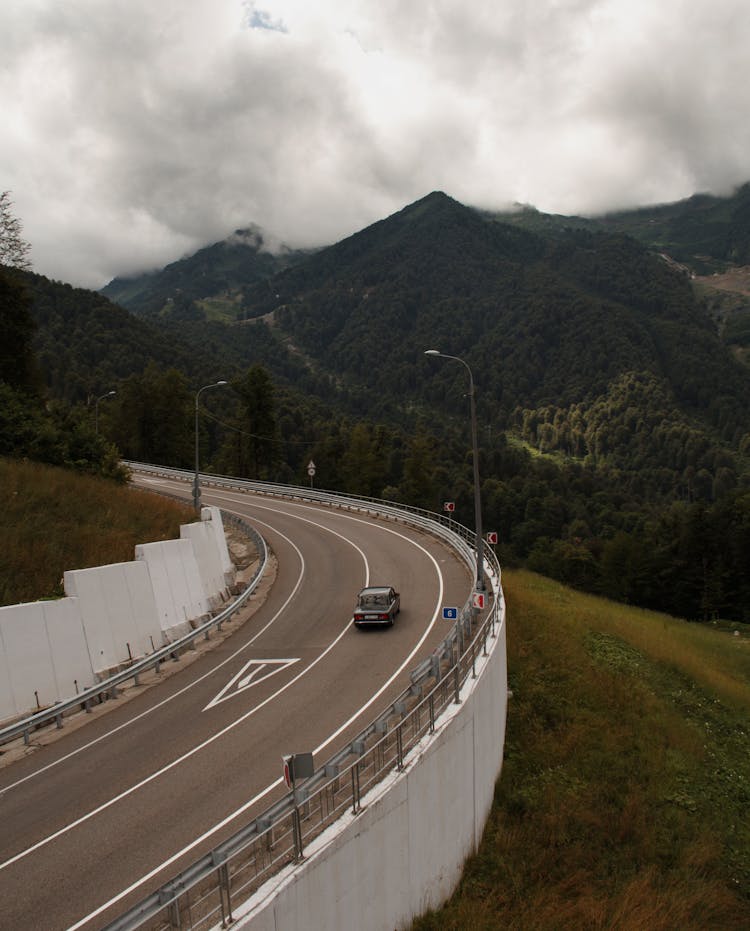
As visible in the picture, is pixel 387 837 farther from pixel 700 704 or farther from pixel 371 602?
pixel 700 704

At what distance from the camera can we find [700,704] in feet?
80.5

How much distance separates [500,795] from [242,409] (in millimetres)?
59434

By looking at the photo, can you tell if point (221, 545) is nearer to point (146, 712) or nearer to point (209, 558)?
point (209, 558)

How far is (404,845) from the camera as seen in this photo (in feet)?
38.5

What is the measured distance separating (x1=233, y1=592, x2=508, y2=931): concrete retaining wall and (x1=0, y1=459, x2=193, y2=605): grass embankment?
35.1 feet

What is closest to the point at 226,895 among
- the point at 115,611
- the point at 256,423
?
the point at 115,611

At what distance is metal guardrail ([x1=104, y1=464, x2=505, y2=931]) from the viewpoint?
7.90 meters

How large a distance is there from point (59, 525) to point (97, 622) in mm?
4901

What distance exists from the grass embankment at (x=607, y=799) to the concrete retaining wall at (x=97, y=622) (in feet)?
31.3

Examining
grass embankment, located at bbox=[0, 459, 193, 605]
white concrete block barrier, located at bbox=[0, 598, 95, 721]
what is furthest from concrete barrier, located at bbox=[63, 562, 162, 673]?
grass embankment, located at bbox=[0, 459, 193, 605]

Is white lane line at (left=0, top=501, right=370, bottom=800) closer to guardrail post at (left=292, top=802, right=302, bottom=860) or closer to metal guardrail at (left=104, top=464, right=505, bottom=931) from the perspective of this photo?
metal guardrail at (left=104, top=464, right=505, bottom=931)

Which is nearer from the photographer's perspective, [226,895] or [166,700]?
[226,895]

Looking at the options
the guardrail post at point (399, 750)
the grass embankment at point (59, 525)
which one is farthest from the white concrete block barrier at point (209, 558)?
the guardrail post at point (399, 750)

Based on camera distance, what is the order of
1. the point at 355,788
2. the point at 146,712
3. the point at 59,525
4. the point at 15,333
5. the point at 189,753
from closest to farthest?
the point at 355,788 → the point at 189,753 → the point at 146,712 → the point at 59,525 → the point at 15,333
